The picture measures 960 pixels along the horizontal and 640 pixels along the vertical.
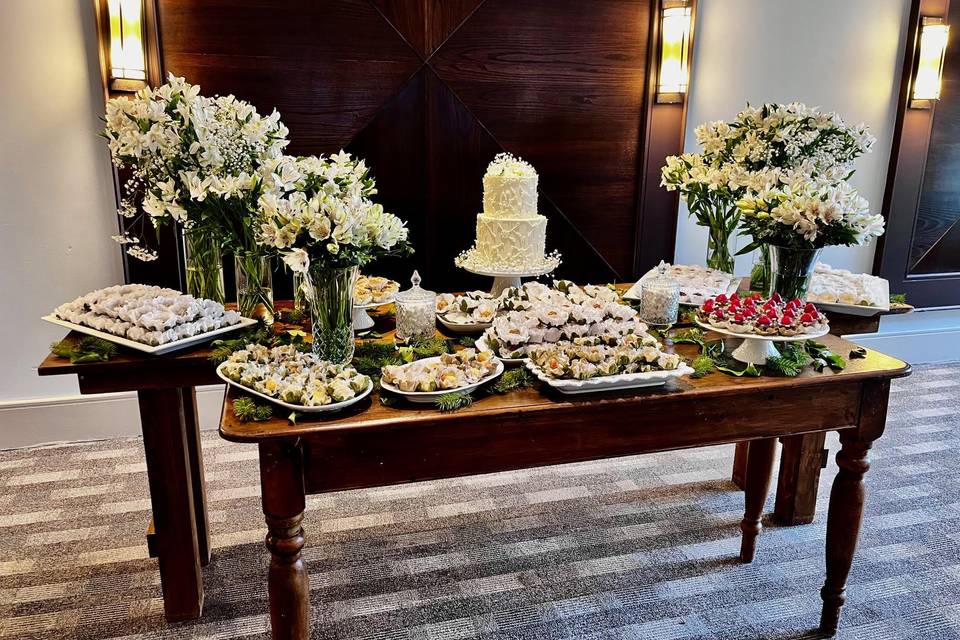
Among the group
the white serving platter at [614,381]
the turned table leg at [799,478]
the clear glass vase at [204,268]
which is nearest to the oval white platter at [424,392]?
the white serving platter at [614,381]

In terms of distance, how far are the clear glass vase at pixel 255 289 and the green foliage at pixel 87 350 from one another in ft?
1.18

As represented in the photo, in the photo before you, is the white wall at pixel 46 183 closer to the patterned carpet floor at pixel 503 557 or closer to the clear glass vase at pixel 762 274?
the patterned carpet floor at pixel 503 557

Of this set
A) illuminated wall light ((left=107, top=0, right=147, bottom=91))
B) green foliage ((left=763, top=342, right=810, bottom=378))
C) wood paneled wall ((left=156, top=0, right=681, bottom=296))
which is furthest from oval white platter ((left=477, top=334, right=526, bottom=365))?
illuminated wall light ((left=107, top=0, right=147, bottom=91))

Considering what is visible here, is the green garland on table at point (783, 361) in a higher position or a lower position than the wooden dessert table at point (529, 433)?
higher

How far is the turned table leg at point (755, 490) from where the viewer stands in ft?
7.01

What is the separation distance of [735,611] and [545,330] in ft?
3.24

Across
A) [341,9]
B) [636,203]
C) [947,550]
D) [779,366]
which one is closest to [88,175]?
[341,9]

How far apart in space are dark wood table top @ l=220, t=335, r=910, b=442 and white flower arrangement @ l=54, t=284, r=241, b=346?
31 cm

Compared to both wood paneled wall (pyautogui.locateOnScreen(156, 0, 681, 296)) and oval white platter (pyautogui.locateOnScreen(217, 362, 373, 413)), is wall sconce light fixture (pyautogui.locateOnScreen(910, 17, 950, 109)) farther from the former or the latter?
oval white platter (pyautogui.locateOnScreen(217, 362, 373, 413))

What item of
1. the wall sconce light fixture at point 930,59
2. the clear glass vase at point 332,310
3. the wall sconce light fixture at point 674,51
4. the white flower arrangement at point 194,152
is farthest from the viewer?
the wall sconce light fixture at point 930,59

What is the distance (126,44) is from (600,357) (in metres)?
2.20

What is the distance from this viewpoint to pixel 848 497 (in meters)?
1.74

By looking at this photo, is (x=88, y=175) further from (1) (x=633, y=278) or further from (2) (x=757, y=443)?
(2) (x=757, y=443)

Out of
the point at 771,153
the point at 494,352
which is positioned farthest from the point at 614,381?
the point at 771,153
